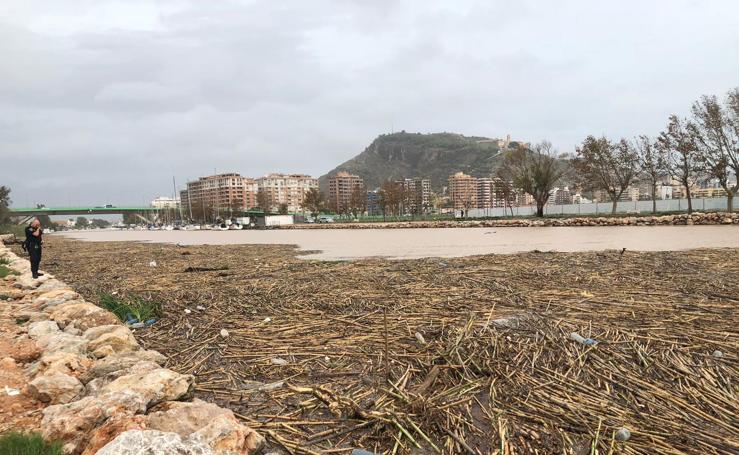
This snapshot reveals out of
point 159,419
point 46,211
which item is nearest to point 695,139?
point 159,419

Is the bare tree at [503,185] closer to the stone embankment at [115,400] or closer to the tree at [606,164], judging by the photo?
the tree at [606,164]

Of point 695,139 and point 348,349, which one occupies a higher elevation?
point 695,139

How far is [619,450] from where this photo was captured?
2303mm

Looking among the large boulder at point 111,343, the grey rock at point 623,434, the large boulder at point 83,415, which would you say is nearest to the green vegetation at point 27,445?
the large boulder at point 83,415

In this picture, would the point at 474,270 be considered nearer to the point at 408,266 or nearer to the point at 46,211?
the point at 408,266

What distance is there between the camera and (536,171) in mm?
59094

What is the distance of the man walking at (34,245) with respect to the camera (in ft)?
33.7

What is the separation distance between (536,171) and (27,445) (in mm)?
62228

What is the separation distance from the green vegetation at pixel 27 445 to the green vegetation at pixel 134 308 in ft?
11.1

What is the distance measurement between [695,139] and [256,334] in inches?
2038

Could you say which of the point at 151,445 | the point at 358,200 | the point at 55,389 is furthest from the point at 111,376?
the point at 358,200

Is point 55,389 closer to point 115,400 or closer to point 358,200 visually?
point 115,400

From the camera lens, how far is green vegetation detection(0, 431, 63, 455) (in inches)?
Result: 87.1

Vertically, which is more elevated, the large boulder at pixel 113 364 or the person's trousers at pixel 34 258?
the person's trousers at pixel 34 258
